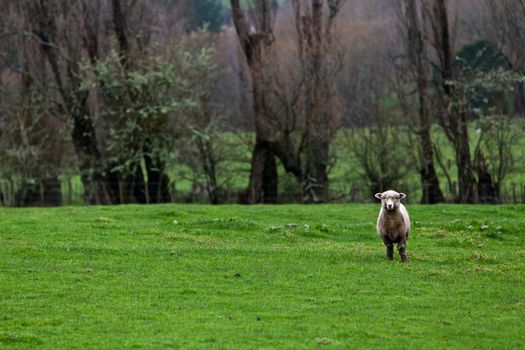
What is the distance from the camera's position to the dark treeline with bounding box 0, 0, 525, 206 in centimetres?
4428

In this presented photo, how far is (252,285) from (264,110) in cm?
2843

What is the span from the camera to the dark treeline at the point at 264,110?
44.3 metres

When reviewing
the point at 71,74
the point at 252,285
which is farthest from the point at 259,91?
the point at 252,285

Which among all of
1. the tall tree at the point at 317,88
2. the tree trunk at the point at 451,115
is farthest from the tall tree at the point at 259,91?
the tree trunk at the point at 451,115

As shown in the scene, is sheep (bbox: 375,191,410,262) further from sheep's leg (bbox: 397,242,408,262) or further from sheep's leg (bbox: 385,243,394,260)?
sheep's leg (bbox: 385,243,394,260)

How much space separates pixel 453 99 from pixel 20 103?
20960 millimetres

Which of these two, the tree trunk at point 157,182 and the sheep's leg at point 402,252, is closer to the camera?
the sheep's leg at point 402,252

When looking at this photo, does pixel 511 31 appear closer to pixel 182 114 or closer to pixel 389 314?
pixel 182 114

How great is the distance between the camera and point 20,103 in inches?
1853

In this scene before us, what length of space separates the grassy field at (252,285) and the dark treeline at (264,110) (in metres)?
16.6

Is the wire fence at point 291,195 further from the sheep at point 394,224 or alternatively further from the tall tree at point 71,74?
the sheep at point 394,224

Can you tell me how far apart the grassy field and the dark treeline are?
1655 cm

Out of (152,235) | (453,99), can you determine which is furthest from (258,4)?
(152,235)

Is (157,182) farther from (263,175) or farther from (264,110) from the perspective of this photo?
(264,110)
